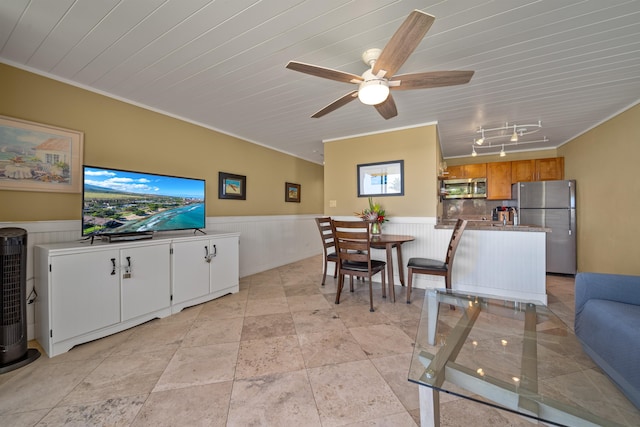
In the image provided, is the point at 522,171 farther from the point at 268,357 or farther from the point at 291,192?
the point at 268,357

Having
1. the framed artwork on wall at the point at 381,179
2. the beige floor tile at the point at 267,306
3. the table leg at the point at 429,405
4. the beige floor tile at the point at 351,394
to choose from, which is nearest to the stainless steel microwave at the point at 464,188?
the framed artwork on wall at the point at 381,179

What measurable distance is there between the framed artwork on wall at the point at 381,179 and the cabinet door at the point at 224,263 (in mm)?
2152

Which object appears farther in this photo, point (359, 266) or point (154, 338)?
point (359, 266)

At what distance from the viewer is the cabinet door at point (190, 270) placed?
2.53 metres

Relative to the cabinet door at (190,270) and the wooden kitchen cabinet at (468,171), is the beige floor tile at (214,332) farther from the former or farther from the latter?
the wooden kitchen cabinet at (468,171)

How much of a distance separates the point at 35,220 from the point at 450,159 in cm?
666

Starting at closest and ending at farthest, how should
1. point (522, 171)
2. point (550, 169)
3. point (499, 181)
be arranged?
point (550, 169) → point (522, 171) → point (499, 181)

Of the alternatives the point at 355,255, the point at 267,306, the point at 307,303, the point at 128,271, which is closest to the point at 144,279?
the point at 128,271

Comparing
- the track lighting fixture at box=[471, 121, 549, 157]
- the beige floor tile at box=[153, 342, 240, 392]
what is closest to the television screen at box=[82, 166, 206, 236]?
the beige floor tile at box=[153, 342, 240, 392]

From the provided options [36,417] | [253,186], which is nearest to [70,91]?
[253,186]

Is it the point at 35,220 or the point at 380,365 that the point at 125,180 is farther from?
the point at 380,365

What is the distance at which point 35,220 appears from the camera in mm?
2080

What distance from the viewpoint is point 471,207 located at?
5.27 m

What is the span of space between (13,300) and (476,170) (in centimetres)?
654
